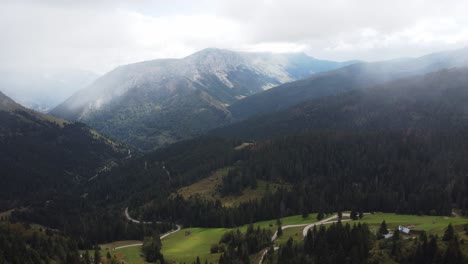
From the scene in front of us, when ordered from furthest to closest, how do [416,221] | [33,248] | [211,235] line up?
[211,235]
[416,221]
[33,248]

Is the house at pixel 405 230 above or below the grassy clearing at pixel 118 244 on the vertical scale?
above

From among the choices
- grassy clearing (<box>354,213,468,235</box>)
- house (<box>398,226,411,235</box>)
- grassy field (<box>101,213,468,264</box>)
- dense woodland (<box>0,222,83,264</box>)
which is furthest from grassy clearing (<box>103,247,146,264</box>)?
house (<box>398,226,411,235</box>)

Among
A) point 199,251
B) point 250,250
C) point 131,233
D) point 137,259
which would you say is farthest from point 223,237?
point 131,233

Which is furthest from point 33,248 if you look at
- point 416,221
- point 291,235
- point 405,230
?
point 416,221

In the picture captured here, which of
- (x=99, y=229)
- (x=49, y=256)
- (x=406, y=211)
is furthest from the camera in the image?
(x=99, y=229)

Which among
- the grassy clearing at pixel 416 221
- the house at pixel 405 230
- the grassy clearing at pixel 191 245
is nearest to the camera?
the house at pixel 405 230

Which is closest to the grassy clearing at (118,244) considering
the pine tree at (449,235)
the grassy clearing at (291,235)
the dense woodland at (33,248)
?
the dense woodland at (33,248)

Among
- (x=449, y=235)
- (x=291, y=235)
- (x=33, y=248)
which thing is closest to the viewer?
(x=449, y=235)

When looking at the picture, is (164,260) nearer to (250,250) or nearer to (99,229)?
(250,250)

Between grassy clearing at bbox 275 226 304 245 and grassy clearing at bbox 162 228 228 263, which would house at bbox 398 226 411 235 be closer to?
grassy clearing at bbox 275 226 304 245

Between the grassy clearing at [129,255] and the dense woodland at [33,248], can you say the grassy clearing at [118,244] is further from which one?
the dense woodland at [33,248]

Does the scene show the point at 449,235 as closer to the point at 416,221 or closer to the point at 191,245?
the point at 416,221
